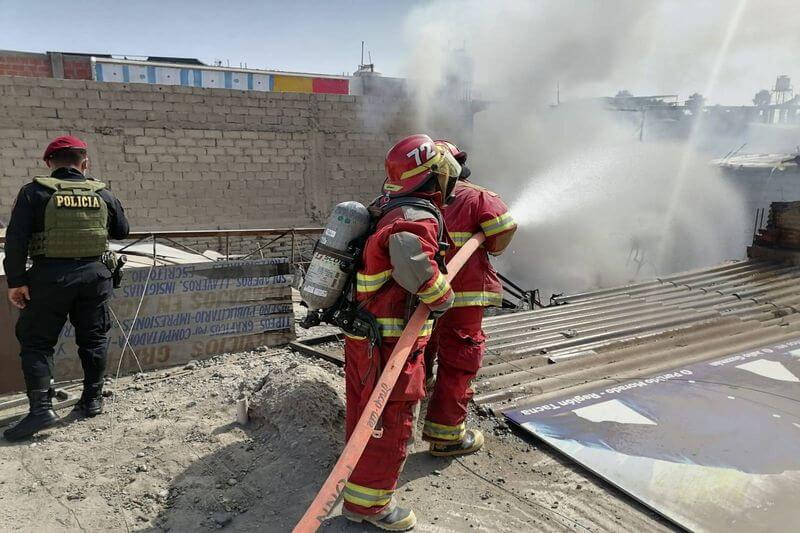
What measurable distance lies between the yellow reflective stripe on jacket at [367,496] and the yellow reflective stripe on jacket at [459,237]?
133 centimetres

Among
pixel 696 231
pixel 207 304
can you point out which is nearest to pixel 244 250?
pixel 207 304

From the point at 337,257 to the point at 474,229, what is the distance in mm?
929

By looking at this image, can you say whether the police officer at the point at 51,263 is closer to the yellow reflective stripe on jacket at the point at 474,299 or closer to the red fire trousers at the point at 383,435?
the red fire trousers at the point at 383,435

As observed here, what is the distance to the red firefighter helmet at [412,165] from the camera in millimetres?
2498

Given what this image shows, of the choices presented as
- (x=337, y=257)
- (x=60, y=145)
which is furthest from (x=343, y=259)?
(x=60, y=145)

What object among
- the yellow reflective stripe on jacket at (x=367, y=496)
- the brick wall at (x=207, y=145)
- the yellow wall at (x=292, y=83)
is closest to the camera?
the yellow reflective stripe on jacket at (x=367, y=496)

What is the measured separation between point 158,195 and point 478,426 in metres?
9.51

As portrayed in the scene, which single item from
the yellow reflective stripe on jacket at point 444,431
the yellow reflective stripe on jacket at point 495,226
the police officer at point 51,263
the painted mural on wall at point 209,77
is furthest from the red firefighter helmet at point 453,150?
the painted mural on wall at point 209,77

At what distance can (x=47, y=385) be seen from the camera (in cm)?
317

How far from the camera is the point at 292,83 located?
80.6 feet

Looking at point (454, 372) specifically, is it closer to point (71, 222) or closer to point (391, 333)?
point (391, 333)

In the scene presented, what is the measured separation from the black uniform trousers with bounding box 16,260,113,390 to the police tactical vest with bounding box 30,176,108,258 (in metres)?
0.08

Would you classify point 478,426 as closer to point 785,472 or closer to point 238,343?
point 785,472

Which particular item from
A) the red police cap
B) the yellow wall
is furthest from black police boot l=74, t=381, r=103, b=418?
the yellow wall
